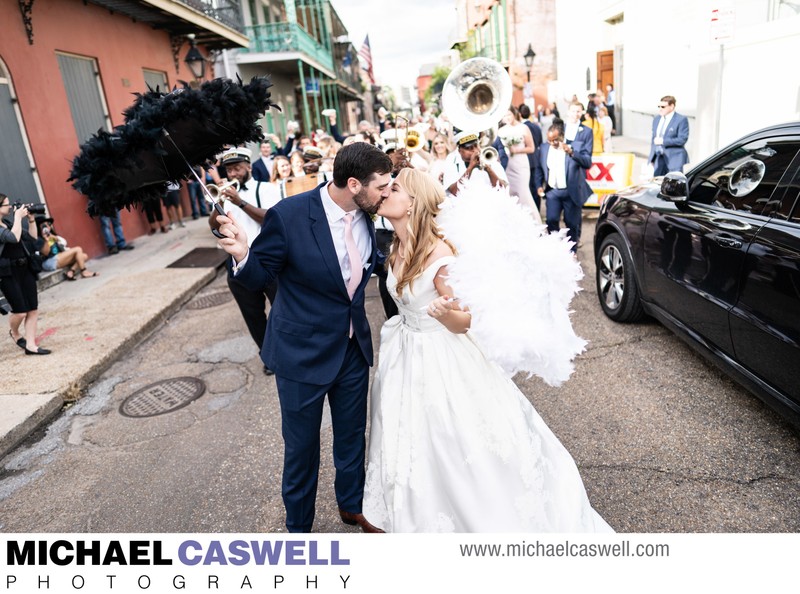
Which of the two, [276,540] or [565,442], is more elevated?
[276,540]

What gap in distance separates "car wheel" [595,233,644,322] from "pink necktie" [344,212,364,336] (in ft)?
10.3

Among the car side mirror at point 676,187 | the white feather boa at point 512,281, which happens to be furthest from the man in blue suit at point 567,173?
the white feather boa at point 512,281

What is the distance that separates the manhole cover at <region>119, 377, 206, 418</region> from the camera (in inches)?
184

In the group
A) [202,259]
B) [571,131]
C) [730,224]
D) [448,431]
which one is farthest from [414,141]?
[448,431]

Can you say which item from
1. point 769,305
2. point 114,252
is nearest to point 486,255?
point 769,305

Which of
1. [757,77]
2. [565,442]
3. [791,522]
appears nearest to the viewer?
[791,522]

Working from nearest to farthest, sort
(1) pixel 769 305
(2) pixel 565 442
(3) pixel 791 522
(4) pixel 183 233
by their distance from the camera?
1. (3) pixel 791 522
2. (1) pixel 769 305
3. (2) pixel 565 442
4. (4) pixel 183 233

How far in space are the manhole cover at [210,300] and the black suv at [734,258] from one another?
513cm

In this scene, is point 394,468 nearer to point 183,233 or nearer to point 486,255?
point 486,255

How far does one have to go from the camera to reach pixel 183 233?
39.9ft

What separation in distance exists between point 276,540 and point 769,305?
2.77m

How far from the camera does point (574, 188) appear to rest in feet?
23.8

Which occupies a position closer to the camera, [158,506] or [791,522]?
[791,522]

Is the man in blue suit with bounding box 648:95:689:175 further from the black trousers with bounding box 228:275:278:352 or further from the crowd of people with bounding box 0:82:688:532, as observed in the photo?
the crowd of people with bounding box 0:82:688:532
